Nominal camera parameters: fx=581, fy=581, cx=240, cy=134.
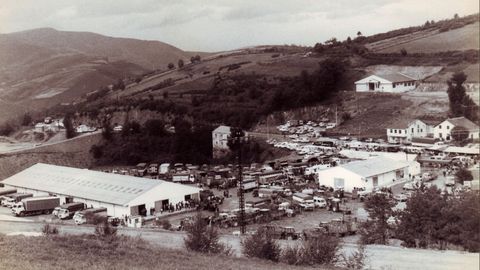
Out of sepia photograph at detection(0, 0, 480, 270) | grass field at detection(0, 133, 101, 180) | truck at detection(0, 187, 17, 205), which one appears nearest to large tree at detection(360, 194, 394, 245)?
sepia photograph at detection(0, 0, 480, 270)

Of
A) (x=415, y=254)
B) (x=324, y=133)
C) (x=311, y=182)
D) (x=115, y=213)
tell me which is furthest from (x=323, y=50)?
(x=415, y=254)

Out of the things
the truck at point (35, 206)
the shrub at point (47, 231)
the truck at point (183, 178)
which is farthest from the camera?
the truck at point (183, 178)

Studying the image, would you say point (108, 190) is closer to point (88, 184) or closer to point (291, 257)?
point (88, 184)

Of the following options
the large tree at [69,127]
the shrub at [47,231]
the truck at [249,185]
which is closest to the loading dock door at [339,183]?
the truck at [249,185]

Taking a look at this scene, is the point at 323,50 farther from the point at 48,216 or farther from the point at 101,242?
the point at 101,242

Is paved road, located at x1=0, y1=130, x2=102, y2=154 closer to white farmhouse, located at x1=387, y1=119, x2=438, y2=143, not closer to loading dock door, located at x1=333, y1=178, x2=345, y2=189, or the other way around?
loading dock door, located at x1=333, y1=178, x2=345, y2=189

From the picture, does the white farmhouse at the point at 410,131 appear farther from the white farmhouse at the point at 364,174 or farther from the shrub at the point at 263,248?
the shrub at the point at 263,248

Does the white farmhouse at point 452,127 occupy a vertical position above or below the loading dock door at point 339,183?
above

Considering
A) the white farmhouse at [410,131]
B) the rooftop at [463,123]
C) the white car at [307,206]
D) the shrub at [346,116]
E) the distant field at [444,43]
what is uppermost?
the distant field at [444,43]
